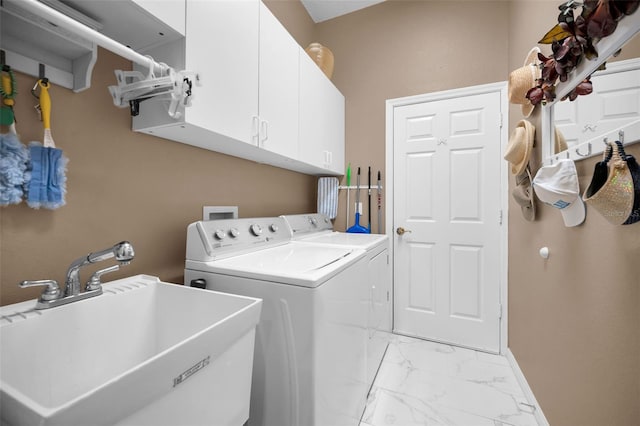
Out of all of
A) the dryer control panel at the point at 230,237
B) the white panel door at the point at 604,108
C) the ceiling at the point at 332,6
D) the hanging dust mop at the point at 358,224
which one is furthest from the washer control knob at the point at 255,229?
the ceiling at the point at 332,6

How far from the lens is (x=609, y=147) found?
856 mm

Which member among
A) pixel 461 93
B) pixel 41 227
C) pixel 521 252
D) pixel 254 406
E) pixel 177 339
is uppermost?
pixel 461 93

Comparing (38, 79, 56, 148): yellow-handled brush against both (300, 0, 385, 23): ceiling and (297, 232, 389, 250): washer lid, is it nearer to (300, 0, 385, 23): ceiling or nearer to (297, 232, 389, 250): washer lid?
(297, 232, 389, 250): washer lid

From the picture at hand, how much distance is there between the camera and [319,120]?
223cm

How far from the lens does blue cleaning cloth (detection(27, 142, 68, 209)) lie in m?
0.86

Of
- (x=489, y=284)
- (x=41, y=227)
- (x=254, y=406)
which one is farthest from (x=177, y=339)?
(x=489, y=284)

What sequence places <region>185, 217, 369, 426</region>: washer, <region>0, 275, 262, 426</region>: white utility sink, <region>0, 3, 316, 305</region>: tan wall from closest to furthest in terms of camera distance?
<region>0, 275, 262, 426</region>: white utility sink < <region>0, 3, 316, 305</region>: tan wall < <region>185, 217, 369, 426</region>: washer

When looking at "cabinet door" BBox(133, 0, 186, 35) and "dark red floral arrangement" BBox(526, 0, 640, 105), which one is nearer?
"dark red floral arrangement" BBox(526, 0, 640, 105)

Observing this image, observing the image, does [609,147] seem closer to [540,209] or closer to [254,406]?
[540,209]

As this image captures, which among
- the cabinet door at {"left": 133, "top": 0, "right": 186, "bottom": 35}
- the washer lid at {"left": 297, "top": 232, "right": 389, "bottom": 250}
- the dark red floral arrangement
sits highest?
the cabinet door at {"left": 133, "top": 0, "right": 186, "bottom": 35}

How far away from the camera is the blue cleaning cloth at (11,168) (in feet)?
2.61

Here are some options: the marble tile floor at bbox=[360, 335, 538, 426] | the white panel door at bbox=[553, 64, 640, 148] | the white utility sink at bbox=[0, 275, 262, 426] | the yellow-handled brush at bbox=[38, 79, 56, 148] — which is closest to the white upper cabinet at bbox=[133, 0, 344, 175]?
the yellow-handled brush at bbox=[38, 79, 56, 148]

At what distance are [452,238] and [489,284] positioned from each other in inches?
19.0

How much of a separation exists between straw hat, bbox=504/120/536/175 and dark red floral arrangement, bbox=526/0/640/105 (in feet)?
1.11
